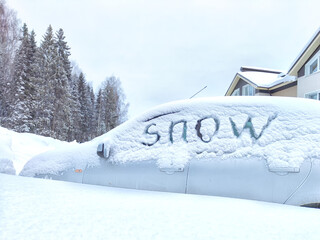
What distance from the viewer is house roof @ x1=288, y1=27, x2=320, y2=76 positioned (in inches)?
462

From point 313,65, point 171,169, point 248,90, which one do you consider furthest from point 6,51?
point 171,169

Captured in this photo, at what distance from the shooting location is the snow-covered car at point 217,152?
223 cm

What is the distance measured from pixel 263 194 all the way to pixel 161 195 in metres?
0.94

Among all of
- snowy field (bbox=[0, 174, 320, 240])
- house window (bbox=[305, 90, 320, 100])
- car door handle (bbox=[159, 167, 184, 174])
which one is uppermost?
house window (bbox=[305, 90, 320, 100])

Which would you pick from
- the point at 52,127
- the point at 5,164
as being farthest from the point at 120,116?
the point at 5,164

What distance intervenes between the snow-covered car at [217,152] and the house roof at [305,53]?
37.3ft

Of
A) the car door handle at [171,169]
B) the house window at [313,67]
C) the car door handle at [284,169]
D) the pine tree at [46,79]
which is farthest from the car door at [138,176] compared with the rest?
the pine tree at [46,79]

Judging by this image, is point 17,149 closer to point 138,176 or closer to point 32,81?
point 138,176

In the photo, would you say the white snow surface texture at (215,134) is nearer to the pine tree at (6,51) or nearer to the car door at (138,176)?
the car door at (138,176)

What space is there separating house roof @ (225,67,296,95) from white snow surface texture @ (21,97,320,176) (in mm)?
12743

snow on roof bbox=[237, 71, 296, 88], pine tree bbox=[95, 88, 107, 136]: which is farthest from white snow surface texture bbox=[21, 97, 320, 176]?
pine tree bbox=[95, 88, 107, 136]

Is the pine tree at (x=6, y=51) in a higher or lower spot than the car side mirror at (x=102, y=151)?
higher

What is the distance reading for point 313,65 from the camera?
12.7 meters

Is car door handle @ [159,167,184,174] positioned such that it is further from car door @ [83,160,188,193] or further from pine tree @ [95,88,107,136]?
pine tree @ [95,88,107,136]
